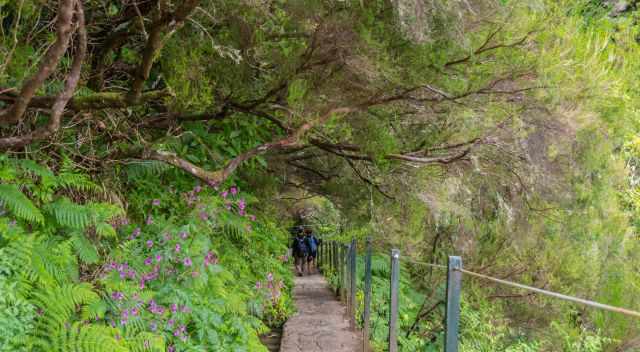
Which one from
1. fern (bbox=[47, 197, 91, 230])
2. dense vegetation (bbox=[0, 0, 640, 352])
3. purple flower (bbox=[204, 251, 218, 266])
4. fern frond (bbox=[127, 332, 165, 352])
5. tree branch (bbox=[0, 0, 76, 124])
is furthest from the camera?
purple flower (bbox=[204, 251, 218, 266])

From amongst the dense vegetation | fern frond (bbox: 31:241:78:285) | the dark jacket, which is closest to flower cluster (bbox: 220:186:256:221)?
the dense vegetation

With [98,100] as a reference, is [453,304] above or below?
below

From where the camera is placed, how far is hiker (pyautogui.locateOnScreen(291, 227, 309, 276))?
16406 mm

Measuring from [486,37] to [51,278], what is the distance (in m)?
3.61

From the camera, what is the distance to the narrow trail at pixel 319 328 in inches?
266

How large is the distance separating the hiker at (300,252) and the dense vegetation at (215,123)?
366 inches

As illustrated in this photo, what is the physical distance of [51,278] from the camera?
340 cm

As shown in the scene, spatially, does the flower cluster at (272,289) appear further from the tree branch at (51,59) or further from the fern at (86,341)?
the tree branch at (51,59)

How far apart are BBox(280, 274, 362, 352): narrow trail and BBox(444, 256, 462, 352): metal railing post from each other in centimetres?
392

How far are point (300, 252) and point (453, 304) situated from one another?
1410cm

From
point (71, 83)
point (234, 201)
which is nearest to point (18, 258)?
point (71, 83)

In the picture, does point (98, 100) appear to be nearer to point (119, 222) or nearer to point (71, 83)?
point (71, 83)

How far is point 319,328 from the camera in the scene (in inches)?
316

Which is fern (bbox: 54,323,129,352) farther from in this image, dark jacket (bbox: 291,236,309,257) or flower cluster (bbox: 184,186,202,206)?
dark jacket (bbox: 291,236,309,257)
